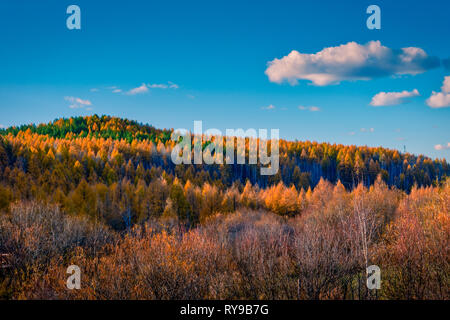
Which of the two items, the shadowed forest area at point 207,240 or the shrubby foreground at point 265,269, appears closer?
the shrubby foreground at point 265,269

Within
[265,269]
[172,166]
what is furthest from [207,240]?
[172,166]

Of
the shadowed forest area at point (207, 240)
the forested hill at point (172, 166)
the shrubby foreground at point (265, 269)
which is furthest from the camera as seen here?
the forested hill at point (172, 166)

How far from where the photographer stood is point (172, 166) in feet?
436

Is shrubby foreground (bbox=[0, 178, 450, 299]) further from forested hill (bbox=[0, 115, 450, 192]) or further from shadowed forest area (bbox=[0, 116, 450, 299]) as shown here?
forested hill (bbox=[0, 115, 450, 192])

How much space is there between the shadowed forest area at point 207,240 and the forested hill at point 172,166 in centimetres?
110

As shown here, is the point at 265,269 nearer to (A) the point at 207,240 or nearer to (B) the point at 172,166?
(A) the point at 207,240

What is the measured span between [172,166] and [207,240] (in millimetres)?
114064

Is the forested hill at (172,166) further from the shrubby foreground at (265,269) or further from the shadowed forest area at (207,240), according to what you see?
the shrubby foreground at (265,269)

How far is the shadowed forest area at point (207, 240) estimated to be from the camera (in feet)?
45.2

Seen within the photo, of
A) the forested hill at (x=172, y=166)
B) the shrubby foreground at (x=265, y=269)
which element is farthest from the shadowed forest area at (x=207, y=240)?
the forested hill at (x=172, y=166)

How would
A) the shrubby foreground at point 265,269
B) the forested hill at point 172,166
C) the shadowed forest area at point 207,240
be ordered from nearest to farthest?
the shrubby foreground at point 265,269 < the shadowed forest area at point 207,240 < the forested hill at point 172,166
